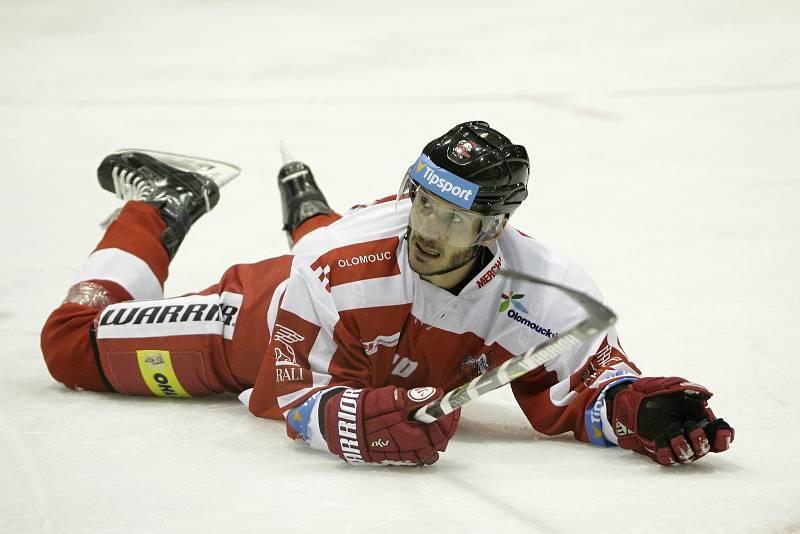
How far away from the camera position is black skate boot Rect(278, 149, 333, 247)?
3.79 meters

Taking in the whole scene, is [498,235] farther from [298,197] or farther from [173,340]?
[298,197]

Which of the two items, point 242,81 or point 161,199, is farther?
point 242,81

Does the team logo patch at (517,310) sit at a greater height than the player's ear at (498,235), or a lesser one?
lesser

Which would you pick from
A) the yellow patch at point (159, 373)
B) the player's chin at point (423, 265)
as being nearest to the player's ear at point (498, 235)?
the player's chin at point (423, 265)

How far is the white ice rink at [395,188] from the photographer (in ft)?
7.20

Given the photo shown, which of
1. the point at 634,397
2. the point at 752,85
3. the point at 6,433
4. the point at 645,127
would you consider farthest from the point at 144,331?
the point at 752,85

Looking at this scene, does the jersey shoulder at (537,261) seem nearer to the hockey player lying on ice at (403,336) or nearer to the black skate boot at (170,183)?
the hockey player lying on ice at (403,336)

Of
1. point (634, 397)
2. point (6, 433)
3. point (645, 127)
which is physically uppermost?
point (645, 127)

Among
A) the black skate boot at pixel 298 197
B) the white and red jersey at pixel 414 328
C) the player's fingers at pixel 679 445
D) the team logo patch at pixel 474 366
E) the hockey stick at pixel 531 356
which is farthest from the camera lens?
the black skate boot at pixel 298 197

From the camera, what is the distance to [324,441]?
2408 millimetres

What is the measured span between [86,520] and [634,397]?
111cm

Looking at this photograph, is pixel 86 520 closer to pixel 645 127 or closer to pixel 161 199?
pixel 161 199

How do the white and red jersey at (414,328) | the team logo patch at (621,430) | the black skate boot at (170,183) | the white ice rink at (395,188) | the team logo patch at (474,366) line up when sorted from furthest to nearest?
the black skate boot at (170,183), the team logo patch at (474,366), the white and red jersey at (414,328), the team logo patch at (621,430), the white ice rink at (395,188)

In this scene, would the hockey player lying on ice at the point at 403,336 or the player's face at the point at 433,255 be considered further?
the player's face at the point at 433,255
